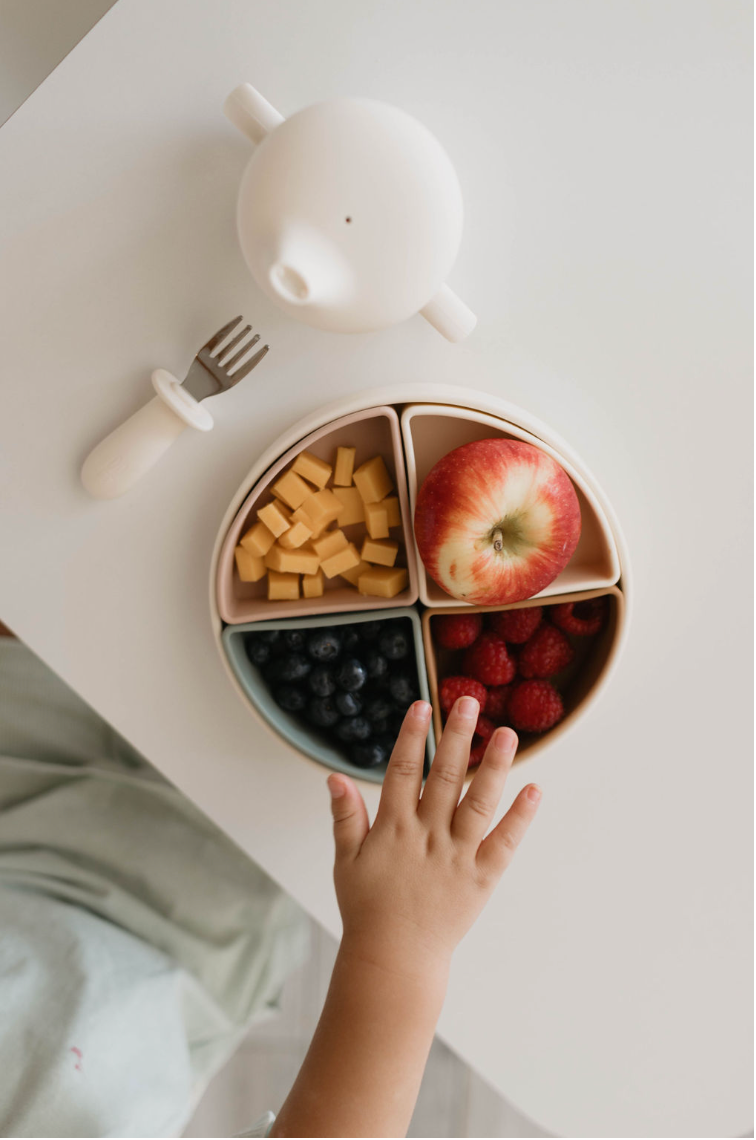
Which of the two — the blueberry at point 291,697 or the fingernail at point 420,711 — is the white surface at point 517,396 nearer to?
the blueberry at point 291,697

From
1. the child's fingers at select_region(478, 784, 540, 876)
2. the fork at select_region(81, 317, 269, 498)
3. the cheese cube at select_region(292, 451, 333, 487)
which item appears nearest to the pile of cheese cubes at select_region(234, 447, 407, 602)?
the cheese cube at select_region(292, 451, 333, 487)

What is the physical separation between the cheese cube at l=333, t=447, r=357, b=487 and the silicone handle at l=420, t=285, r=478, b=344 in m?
0.15

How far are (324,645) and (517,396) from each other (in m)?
0.32

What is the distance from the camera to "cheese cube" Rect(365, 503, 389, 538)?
754mm

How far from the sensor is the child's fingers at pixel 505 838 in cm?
67

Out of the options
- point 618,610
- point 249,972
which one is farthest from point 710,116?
point 249,972

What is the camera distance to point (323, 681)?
77 cm

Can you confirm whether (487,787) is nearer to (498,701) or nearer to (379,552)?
(498,701)

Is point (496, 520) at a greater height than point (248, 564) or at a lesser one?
greater

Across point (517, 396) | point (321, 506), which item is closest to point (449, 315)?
point (517, 396)

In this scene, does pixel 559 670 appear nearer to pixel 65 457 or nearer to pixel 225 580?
pixel 225 580

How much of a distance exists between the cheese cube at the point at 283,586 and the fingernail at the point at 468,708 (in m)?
0.21

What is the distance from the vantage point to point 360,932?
68 cm

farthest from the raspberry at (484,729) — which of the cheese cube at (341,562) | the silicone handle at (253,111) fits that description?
the silicone handle at (253,111)
